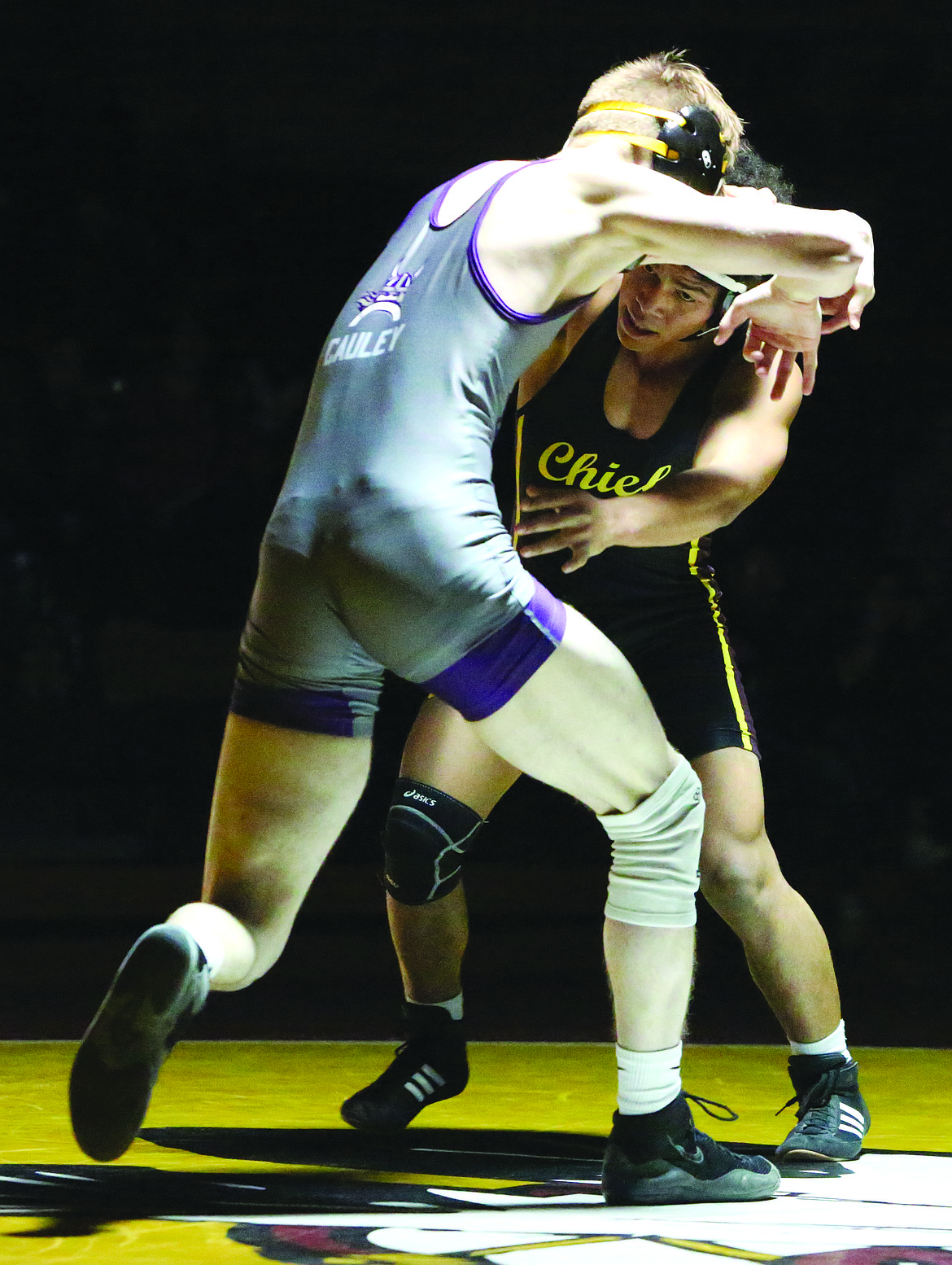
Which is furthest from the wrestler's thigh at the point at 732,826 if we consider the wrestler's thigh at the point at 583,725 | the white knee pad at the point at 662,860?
the wrestler's thigh at the point at 583,725

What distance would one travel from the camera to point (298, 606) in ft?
6.17

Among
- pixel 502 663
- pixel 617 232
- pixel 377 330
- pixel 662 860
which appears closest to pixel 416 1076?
pixel 662 860

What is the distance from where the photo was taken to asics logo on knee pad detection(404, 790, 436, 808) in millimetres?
2545

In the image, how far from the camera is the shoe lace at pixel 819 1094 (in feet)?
8.38

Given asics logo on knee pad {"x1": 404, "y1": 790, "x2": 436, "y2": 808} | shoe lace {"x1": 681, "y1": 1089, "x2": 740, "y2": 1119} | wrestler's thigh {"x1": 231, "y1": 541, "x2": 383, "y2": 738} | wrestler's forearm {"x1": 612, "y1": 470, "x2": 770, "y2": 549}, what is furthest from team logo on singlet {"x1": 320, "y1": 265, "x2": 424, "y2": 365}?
shoe lace {"x1": 681, "y1": 1089, "x2": 740, "y2": 1119}

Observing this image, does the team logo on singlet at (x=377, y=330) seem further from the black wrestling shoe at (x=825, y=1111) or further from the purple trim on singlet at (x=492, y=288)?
the black wrestling shoe at (x=825, y=1111)

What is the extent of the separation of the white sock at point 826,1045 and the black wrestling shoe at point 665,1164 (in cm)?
54

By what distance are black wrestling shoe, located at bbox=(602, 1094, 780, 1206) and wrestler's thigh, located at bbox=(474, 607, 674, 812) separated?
40 cm

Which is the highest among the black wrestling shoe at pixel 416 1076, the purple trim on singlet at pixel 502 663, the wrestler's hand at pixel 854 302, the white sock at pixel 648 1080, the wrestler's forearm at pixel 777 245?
the wrestler's forearm at pixel 777 245

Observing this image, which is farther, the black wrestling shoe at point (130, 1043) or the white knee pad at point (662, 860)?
the white knee pad at point (662, 860)

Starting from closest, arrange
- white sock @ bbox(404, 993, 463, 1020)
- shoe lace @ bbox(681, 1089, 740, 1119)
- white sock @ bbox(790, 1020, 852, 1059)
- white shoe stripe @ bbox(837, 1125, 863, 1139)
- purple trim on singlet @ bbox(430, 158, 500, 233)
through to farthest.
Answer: purple trim on singlet @ bbox(430, 158, 500, 233)
shoe lace @ bbox(681, 1089, 740, 1119)
white shoe stripe @ bbox(837, 1125, 863, 1139)
white sock @ bbox(790, 1020, 852, 1059)
white sock @ bbox(404, 993, 463, 1020)

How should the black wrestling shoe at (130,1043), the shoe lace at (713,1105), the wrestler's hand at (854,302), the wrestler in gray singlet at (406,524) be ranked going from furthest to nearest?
1. the shoe lace at (713,1105)
2. the wrestler's hand at (854,302)
3. the wrestler in gray singlet at (406,524)
4. the black wrestling shoe at (130,1043)

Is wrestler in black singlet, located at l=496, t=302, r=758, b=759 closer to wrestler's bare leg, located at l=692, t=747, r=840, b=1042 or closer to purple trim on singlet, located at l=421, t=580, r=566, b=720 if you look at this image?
wrestler's bare leg, located at l=692, t=747, r=840, b=1042

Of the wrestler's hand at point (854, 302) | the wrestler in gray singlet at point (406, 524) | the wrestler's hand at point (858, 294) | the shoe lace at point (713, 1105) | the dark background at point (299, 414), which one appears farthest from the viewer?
the dark background at point (299, 414)
